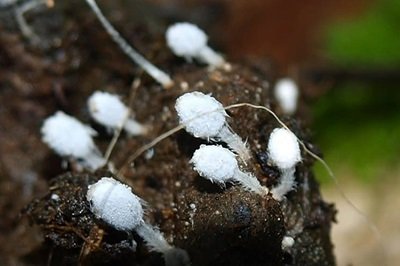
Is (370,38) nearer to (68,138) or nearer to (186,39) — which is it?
(186,39)

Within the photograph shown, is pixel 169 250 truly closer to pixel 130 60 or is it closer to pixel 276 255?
pixel 276 255

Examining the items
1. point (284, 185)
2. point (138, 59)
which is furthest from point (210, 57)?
point (284, 185)

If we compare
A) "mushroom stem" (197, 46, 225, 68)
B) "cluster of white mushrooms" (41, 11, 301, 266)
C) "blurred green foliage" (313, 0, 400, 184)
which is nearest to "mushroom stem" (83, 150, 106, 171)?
"cluster of white mushrooms" (41, 11, 301, 266)

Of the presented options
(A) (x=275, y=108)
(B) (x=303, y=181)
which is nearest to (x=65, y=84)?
(A) (x=275, y=108)

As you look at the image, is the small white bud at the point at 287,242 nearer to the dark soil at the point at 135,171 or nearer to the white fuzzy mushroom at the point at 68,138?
the dark soil at the point at 135,171

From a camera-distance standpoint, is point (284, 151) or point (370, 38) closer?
point (284, 151)

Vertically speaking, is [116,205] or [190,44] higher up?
[190,44]

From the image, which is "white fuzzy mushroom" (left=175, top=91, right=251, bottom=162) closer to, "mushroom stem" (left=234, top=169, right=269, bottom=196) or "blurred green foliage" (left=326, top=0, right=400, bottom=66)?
"mushroom stem" (left=234, top=169, right=269, bottom=196)

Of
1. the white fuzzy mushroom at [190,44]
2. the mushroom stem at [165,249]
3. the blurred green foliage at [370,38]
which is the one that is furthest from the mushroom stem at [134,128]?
the blurred green foliage at [370,38]
